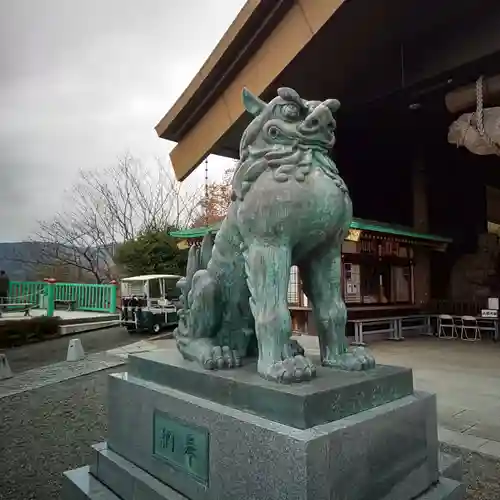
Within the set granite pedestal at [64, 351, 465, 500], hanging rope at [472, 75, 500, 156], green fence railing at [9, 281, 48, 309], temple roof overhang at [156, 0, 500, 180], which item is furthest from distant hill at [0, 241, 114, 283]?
granite pedestal at [64, 351, 465, 500]

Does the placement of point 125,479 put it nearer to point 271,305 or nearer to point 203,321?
point 203,321

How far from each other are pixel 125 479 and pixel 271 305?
1.14 meters

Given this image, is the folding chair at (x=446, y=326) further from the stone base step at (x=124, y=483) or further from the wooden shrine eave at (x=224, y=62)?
the stone base step at (x=124, y=483)

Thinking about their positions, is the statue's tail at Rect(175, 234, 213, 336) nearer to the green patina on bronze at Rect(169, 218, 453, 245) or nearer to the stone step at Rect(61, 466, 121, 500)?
the stone step at Rect(61, 466, 121, 500)

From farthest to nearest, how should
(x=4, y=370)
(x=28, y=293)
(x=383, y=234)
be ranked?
(x=28, y=293) → (x=383, y=234) → (x=4, y=370)

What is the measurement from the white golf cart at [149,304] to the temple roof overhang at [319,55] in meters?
4.84

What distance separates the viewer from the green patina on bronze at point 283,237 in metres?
1.87

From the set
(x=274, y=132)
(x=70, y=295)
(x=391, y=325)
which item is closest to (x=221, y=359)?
(x=274, y=132)

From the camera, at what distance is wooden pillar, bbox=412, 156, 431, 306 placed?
1017 cm

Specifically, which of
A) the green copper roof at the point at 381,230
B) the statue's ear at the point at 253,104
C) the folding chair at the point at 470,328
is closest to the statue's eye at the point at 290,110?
the statue's ear at the point at 253,104

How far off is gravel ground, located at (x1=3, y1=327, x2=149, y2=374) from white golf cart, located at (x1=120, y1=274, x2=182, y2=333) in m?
0.39

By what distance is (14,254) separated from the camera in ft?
67.0

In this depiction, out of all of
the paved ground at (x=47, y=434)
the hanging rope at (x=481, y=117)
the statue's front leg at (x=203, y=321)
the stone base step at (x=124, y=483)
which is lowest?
the paved ground at (x=47, y=434)

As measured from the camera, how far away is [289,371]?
173 centimetres
